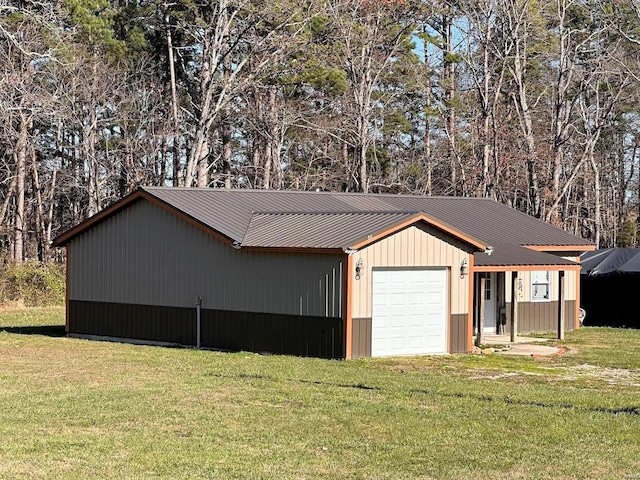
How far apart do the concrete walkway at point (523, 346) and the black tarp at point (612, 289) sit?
19.4ft

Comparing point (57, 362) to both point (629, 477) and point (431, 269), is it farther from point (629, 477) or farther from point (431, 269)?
point (629, 477)

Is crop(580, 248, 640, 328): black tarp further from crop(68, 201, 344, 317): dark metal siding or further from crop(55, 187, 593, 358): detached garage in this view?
crop(68, 201, 344, 317): dark metal siding

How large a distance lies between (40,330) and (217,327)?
650 centimetres

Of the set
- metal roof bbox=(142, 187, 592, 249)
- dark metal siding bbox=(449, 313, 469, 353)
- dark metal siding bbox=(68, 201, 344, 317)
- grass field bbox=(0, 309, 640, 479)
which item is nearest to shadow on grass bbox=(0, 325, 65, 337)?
dark metal siding bbox=(68, 201, 344, 317)

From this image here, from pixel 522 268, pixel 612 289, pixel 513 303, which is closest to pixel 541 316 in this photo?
pixel 612 289

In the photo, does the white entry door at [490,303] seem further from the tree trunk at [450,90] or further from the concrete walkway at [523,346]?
the tree trunk at [450,90]

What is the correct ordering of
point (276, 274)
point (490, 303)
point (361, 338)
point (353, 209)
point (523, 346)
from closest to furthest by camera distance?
point (361, 338)
point (276, 274)
point (523, 346)
point (353, 209)
point (490, 303)

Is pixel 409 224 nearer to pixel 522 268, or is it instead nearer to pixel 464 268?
pixel 464 268

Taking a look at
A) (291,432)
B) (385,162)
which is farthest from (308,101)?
(291,432)

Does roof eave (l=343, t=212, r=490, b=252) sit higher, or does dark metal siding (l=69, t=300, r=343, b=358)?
roof eave (l=343, t=212, r=490, b=252)

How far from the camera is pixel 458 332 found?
21781 millimetres

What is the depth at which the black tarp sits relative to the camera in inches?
1201

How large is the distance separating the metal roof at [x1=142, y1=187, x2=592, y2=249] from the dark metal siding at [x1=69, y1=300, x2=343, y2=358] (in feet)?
5.60

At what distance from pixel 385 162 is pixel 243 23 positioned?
13.1m
